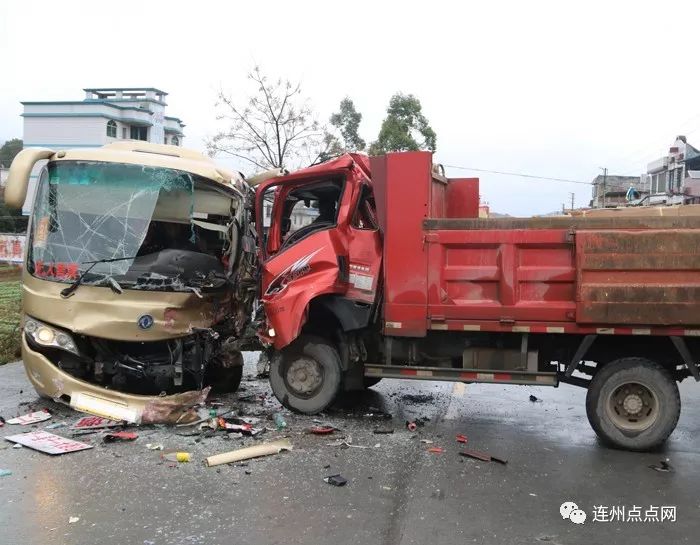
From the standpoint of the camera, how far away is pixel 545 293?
567cm

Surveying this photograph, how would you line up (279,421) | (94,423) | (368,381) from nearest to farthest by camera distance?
(94,423), (279,421), (368,381)

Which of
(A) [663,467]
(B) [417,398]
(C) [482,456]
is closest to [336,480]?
(C) [482,456]

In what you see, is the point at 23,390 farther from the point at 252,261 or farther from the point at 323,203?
the point at 323,203

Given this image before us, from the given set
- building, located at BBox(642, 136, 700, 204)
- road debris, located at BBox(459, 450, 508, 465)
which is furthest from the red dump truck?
building, located at BBox(642, 136, 700, 204)

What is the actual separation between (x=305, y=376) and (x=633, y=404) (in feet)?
10.6

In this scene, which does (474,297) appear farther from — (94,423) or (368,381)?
(94,423)

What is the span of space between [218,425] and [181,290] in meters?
1.44

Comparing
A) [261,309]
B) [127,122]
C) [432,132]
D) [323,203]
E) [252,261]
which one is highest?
[127,122]

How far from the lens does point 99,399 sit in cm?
605

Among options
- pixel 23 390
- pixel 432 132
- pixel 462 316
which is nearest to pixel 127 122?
pixel 432 132

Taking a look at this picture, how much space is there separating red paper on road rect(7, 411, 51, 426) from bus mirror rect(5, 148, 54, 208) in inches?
86.5

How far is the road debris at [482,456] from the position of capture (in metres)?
5.30

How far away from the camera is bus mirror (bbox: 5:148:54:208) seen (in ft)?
19.6

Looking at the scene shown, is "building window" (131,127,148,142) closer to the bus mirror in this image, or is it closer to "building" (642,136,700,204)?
"building" (642,136,700,204)
